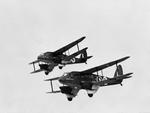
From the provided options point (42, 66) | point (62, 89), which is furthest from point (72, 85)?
point (42, 66)

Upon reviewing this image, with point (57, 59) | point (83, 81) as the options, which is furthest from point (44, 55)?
point (83, 81)

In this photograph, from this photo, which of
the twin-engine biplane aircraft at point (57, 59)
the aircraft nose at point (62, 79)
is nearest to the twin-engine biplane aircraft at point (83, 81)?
the aircraft nose at point (62, 79)

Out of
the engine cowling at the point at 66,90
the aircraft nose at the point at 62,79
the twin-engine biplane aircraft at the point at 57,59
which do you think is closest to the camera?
the aircraft nose at the point at 62,79

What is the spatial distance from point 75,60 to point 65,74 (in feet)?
59.4

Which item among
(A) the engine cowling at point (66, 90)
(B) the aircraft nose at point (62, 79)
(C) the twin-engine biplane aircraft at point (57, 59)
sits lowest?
(A) the engine cowling at point (66, 90)

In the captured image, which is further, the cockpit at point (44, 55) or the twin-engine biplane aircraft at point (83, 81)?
the cockpit at point (44, 55)

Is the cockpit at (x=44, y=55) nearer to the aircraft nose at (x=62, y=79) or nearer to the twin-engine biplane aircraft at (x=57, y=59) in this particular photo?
the twin-engine biplane aircraft at (x=57, y=59)

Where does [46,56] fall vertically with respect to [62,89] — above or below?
above

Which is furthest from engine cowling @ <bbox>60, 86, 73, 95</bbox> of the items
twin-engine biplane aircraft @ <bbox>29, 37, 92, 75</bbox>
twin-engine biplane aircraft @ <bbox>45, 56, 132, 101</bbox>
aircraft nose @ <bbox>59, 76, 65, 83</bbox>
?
twin-engine biplane aircraft @ <bbox>29, 37, 92, 75</bbox>

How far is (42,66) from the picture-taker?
165875 millimetres

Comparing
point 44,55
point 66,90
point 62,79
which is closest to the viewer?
point 62,79

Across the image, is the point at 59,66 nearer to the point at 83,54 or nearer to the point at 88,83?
the point at 83,54

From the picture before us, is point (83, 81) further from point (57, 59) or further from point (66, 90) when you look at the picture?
point (57, 59)

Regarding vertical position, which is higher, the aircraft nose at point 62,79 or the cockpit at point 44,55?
the cockpit at point 44,55
